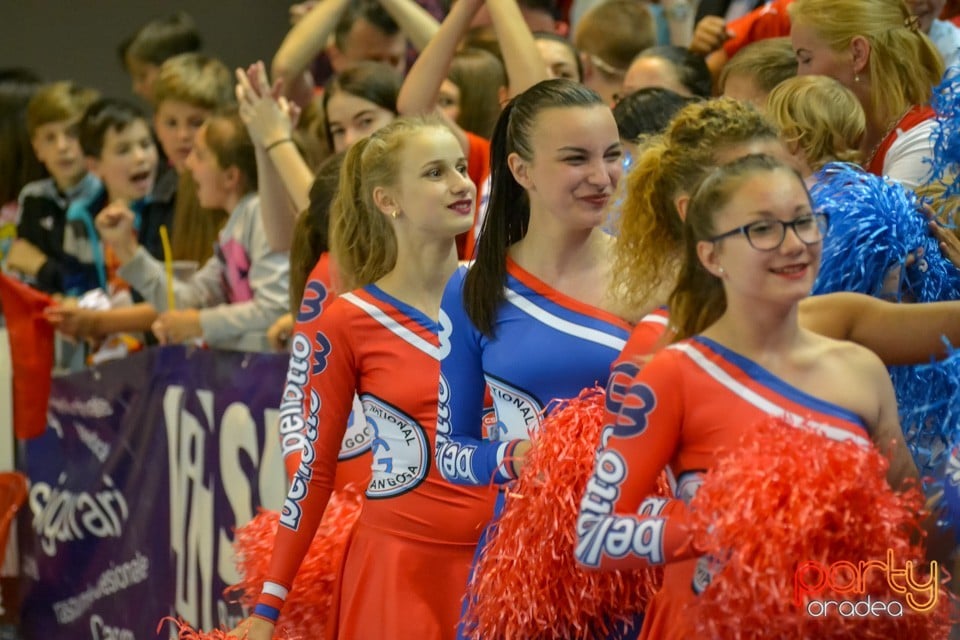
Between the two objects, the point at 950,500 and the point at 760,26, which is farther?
the point at 760,26

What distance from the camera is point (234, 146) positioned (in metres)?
5.43

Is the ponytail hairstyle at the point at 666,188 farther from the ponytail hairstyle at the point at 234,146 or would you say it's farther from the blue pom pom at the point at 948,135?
the ponytail hairstyle at the point at 234,146

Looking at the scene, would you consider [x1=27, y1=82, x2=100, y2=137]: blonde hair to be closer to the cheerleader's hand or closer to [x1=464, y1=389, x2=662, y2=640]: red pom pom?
the cheerleader's hand

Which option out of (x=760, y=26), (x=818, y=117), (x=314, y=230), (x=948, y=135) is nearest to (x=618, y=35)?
(x=760, y=26)

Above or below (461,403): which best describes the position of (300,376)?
below

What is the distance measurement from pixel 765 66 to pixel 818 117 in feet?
2.20

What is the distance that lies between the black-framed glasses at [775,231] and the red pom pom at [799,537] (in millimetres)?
278

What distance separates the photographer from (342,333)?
3.38 m

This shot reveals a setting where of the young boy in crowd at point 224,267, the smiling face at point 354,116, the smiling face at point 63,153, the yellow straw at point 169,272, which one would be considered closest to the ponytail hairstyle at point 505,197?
the smiling face at point 354,116

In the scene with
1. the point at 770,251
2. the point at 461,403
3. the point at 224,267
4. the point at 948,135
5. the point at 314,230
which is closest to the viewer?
the point at 770,251

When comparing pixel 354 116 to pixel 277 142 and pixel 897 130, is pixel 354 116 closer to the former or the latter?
pixel 277 142

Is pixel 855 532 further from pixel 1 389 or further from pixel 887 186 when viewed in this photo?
pixel 1 389

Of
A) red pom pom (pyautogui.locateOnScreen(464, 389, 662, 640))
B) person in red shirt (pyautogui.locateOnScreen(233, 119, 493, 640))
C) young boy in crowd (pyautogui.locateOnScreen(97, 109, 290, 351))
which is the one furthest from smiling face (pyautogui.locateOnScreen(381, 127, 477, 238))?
young boy in crowd (pyautogui.locateOnScreen(97, 109, 290, 351))

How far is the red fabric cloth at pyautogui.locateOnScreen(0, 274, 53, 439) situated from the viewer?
6246 mm
